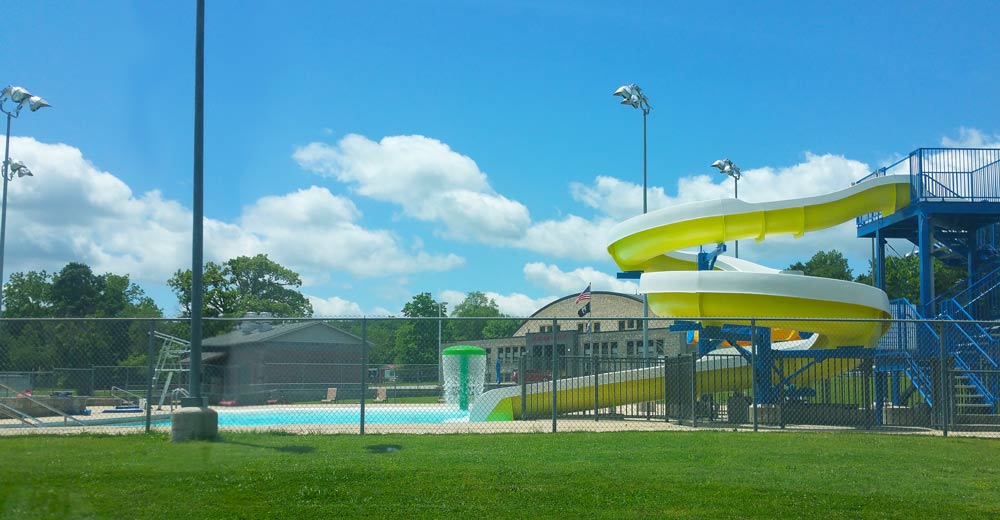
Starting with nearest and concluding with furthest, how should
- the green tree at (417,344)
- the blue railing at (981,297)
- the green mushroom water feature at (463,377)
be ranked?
the green tree at (417,344) → the green mushroom water feature at (463,377) → the blue railing at (981,297)

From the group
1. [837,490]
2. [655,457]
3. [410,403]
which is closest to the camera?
[837,490]

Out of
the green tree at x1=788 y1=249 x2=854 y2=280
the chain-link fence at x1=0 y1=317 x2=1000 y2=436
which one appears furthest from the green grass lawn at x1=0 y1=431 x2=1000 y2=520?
the green tree at x1=788 y1=249 x2=854 y2=280

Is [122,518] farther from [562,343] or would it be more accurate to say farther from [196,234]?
[562,343]

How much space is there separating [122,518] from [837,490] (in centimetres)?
768

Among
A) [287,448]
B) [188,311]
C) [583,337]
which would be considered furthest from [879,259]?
[188,311]

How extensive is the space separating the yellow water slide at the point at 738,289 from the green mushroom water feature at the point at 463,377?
0.56m

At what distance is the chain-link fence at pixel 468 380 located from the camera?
16.3 m

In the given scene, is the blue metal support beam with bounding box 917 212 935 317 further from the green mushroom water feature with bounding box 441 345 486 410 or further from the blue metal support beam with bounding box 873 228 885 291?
the green mushroom water feature with bounding box 441 345 486 410

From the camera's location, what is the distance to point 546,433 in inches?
589

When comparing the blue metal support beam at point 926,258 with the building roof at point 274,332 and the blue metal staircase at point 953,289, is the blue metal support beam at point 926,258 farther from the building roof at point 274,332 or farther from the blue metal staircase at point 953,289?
the building roof at point 274,332

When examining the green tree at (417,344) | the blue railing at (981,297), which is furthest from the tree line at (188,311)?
the blue railing at (981,297)

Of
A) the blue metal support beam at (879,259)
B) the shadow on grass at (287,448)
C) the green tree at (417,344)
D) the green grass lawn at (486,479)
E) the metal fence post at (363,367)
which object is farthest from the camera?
the blue metal support beam at (879,259)

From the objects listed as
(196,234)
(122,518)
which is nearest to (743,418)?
(196,234)

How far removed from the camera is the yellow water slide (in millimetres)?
19422
